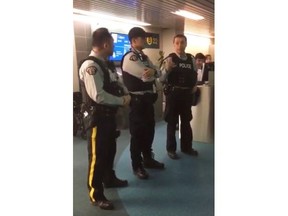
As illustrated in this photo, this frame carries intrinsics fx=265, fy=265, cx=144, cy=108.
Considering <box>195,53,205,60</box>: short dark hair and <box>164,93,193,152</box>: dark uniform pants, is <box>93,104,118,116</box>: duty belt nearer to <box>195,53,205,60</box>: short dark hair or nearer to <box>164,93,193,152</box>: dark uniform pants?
<box>164,93,193,152</box>: dark uniform pants

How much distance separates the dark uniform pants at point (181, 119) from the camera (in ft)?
2.93

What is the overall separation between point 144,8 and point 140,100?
34 cm

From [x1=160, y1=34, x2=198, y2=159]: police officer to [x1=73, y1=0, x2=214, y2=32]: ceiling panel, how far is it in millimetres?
74

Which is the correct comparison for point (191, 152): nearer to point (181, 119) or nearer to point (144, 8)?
point (181, 119)

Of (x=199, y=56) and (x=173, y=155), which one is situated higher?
(x=199, y=56)

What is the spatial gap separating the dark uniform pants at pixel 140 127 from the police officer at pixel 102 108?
0.05m

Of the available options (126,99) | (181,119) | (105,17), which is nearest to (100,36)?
(105,17)

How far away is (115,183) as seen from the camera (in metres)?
1.03

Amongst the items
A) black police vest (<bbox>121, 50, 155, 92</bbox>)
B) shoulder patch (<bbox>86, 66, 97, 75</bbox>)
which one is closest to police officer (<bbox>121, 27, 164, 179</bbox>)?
black police vest (<bbox>121, 50, 155, 92</bbox>)
